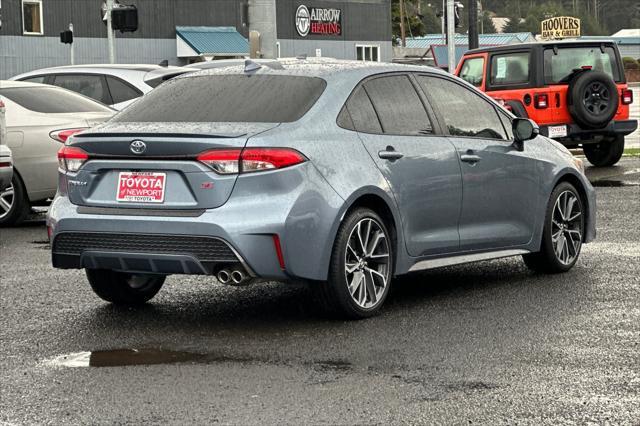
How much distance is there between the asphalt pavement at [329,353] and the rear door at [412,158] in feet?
1.56

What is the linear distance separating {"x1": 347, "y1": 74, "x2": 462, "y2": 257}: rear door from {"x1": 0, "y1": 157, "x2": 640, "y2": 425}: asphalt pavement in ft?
1.56

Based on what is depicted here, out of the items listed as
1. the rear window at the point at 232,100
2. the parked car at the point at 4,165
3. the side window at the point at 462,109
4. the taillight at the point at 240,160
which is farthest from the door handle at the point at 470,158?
the parked car at the point at 4,165

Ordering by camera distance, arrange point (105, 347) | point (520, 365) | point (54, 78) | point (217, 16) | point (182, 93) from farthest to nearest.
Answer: point (217, 16), point (54, 78), point (182, 93), point (105, 347), point (520, 365)

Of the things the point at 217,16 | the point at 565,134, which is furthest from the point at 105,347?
the point at 217,16

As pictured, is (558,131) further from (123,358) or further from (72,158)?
(123,358)

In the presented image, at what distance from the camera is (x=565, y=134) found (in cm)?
1941

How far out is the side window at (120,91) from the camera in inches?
675

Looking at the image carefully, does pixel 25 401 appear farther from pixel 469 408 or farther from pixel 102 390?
pixel 469 408

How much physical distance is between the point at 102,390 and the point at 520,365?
77.7 inches

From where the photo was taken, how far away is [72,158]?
7980 millimetres

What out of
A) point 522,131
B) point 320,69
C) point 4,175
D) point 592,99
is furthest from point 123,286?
point 592,99

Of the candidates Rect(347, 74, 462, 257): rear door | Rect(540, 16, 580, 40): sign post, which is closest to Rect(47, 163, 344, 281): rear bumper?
Rect(347, 74, 462, 257): rear door

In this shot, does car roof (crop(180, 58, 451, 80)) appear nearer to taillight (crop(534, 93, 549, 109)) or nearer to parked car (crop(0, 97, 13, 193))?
parked car (crop(0, 97, 13, 193))

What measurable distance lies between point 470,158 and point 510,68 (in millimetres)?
11859
